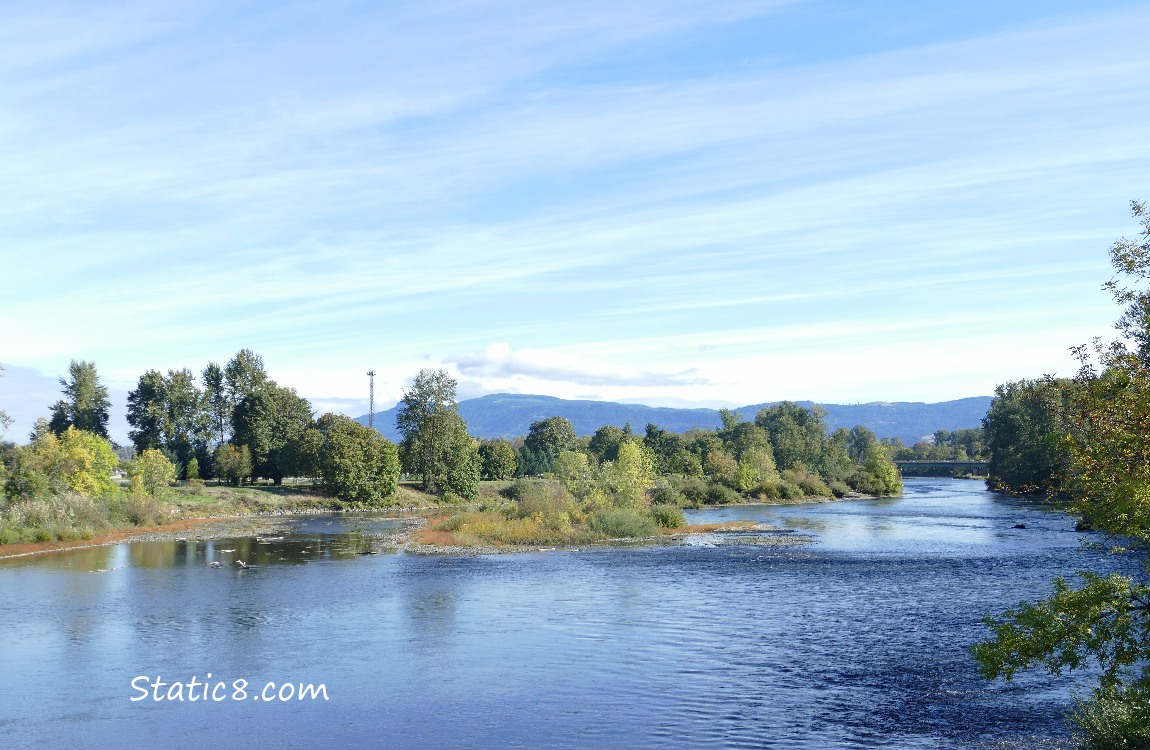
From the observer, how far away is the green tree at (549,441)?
164 meters

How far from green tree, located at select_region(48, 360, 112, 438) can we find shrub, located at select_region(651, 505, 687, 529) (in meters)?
85.0

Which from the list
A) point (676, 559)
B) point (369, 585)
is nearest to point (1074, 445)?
point (369, 585)

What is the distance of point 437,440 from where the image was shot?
116688 mm

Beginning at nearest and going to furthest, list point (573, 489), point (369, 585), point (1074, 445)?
point (1074, 445) → point (369, 585) → point (573, 489)

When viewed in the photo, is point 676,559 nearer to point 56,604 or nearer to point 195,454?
point 56,604

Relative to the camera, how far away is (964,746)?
19453 millimetres

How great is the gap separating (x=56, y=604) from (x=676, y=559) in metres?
31.8

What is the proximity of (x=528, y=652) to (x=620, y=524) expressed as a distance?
38.3m

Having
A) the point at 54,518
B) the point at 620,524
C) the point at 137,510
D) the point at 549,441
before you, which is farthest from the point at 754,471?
the point at 54,518

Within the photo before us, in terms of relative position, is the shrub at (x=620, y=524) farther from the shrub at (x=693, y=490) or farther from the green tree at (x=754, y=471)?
the green tree at (x=754, y=471)

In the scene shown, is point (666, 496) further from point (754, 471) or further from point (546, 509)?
point (754, 471)

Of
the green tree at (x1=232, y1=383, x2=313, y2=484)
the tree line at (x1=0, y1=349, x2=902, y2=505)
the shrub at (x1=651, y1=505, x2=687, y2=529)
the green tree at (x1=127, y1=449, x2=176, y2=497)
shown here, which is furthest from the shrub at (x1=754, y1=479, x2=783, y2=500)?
the green tree at (x1=127, y1=449, x2=176, y2=497)

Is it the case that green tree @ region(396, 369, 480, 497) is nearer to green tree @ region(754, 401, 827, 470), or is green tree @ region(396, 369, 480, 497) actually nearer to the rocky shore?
the rocky shore

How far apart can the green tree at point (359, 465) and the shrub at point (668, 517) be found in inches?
1693
